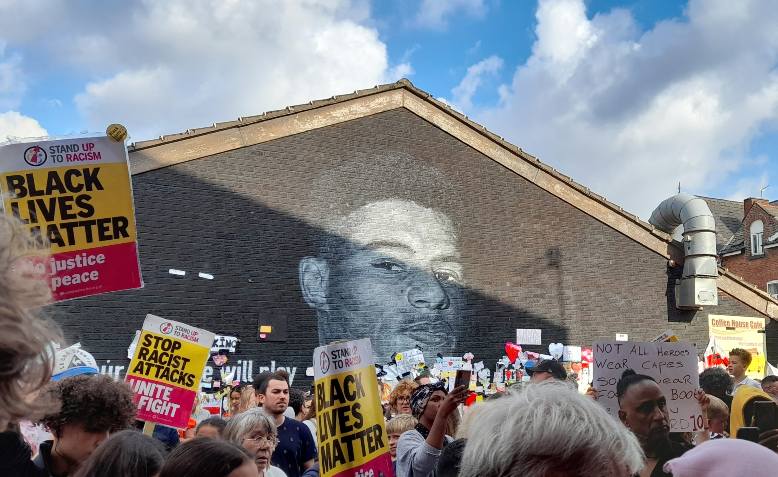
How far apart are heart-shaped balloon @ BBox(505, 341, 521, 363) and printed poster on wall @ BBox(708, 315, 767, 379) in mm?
5662

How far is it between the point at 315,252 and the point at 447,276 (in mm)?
3376

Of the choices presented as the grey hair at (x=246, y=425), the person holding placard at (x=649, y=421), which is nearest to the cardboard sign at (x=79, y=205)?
the grey hair at (x=246, y=425)

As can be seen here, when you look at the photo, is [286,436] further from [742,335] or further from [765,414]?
[742,335]

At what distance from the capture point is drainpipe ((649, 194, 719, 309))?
19188mm

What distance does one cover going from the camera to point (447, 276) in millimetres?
18047

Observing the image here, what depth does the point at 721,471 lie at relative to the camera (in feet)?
7.30

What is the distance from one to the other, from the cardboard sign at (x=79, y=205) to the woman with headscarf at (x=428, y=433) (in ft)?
6.82

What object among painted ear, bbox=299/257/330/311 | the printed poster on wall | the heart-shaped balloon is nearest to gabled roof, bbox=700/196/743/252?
the printed poster on wall

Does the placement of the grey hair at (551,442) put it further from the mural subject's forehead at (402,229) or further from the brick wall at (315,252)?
the mural subject's forehead at (402,229)

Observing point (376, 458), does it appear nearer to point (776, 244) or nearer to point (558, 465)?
point (558, 465)

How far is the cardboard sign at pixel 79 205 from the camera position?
4656 millimetres

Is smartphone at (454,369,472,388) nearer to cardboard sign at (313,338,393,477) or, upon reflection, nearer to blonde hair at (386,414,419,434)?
cardboard sign at (313,338,393,477)

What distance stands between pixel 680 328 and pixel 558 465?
19312mm

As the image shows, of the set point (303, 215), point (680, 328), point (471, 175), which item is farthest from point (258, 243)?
point (680, 328)
